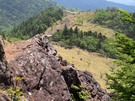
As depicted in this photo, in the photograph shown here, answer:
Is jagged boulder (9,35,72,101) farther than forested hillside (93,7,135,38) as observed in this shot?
No

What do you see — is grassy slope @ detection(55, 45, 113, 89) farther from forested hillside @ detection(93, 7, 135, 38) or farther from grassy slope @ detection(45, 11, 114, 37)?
forested hillside @ detection(93, 7, 135, 38)

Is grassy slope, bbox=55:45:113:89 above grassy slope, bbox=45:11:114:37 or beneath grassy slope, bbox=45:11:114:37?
beneath

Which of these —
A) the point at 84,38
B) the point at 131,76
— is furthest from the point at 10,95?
the point at 84,38

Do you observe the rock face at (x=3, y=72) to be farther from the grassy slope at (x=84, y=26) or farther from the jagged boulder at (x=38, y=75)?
the grassy slope at (x=84, y=26)

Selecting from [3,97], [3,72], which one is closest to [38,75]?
[3,72]

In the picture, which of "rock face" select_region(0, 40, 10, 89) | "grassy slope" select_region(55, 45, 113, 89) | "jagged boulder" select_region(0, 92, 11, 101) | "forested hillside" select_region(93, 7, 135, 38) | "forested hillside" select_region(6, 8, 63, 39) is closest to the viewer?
"jagged boulder" select_region(0, 92, 11, 101)

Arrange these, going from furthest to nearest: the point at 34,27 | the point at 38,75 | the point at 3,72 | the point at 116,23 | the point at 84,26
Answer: the point at 34,27
the point at 116,23
the point at 84,26
the point at 38,75
the point at 3,72

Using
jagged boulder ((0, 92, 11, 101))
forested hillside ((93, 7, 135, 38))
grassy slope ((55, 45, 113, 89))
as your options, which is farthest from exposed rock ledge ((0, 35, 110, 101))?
forested hillside ((93, 7, 135, 38))

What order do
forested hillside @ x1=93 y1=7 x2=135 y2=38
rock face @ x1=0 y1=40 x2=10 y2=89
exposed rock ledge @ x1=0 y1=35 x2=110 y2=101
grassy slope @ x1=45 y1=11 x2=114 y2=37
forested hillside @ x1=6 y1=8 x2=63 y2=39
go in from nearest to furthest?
rock face @ x1=0 y1=40 x2=10 y2=89 < exposed rock ledge @ x1=0 y1=35 x2=110 y2=101 < forested hillside @ x1=93 y1=7 x2=135 y2=38 < grassy slope @ x1=45 y1=11 x2=114 y2=37 < forested hillside @ x1=6 y1=8 x2=63 y2=39

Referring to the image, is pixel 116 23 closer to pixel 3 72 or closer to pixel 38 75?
pixel 38 75

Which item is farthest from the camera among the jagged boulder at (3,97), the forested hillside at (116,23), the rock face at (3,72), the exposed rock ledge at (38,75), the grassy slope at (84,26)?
the grassy slope at (84,26)

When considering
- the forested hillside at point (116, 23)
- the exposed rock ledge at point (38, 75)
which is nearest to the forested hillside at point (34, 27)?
the forested hillside at point (116, 23)

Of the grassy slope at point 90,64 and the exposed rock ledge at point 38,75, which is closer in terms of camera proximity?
the exposed rock ledge at point 38,75

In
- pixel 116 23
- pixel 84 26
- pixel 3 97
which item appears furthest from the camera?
pixel 116 23
